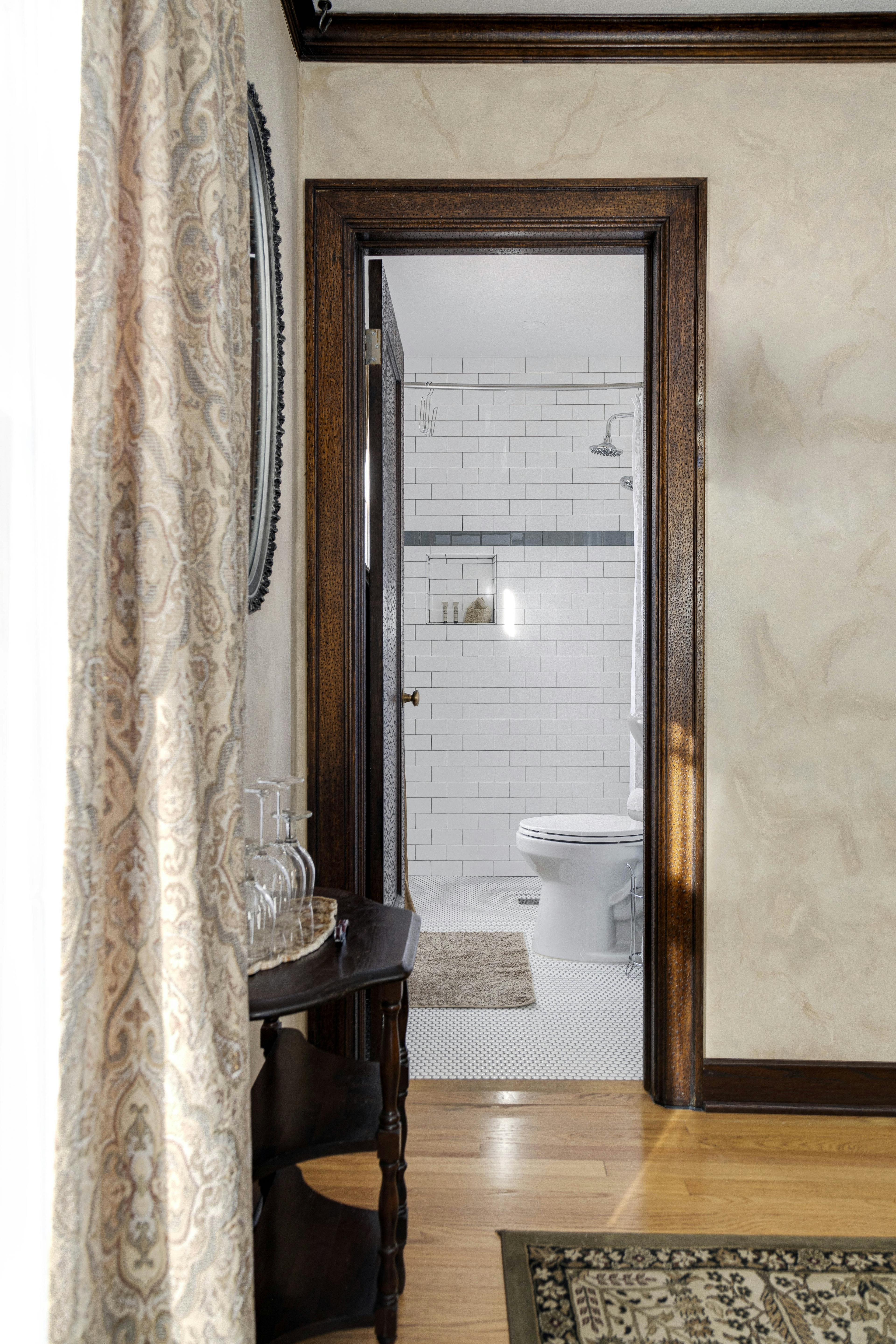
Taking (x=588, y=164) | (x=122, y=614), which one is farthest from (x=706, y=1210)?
(x=588, y=164)

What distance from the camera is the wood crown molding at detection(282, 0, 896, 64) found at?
82.8 inches

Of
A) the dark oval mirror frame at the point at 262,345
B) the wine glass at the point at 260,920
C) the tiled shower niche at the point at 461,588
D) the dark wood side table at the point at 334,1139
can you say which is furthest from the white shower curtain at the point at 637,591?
the wine glass at the point at 260,920

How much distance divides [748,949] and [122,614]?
1796 millimetres

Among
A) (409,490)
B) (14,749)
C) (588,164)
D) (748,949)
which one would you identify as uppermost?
(588,164)

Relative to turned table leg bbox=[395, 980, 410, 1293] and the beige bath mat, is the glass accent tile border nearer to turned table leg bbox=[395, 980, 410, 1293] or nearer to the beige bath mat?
the beige bath mat

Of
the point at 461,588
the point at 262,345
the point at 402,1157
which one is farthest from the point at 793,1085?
the point at 461,588

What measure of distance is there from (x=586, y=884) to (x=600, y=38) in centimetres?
254

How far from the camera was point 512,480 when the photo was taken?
437cm

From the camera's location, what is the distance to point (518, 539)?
4.38 metres

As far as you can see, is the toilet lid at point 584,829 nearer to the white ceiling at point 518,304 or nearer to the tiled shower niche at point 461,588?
the tiled shower niche at point 461,588

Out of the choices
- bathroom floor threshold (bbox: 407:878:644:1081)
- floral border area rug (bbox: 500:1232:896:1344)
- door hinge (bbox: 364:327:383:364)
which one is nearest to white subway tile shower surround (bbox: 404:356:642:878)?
bathroom floor threshold (bbox: 407:878:644:1081)

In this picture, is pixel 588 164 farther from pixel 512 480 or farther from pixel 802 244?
pixel 512 480

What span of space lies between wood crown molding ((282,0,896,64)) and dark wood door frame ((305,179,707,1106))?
12.2 inches

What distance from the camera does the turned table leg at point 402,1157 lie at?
1439 mm
